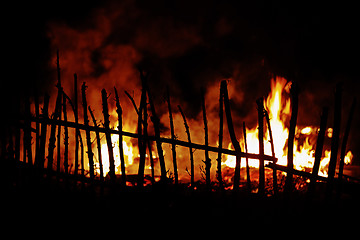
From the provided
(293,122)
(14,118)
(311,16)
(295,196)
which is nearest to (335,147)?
(293,122)

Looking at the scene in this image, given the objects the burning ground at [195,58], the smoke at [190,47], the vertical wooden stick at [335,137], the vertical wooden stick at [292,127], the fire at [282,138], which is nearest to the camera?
the vertical wooden stick at [335,137]

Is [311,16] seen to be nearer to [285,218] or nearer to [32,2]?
[285,218]

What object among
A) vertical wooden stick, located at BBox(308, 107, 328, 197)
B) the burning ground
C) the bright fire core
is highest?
the burning ground

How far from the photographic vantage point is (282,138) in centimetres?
813

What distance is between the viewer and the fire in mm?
7859

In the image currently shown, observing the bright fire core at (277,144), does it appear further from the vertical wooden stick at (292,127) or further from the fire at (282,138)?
the vertical wooden stick at (292,127)

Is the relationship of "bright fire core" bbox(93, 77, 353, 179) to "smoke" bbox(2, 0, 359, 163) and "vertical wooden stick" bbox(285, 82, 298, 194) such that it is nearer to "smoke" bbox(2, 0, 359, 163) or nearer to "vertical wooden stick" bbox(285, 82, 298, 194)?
"smoke" bbox(2, 0, 359, 163)

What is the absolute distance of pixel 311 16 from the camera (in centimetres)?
977

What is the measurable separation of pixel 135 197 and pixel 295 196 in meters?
3.06

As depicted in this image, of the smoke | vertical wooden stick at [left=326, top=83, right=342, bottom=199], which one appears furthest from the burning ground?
vertical wooden stick at [left=326, top=83, right=342, bottom=199]

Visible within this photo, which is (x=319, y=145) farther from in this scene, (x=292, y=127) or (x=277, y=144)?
(x=277, y=144)

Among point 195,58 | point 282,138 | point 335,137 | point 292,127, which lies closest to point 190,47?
point 195,58

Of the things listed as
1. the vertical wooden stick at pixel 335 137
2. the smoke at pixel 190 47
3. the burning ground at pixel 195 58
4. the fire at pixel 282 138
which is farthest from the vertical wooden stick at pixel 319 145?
the smoke at pixel 190 47

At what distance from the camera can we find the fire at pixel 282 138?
309 inches
